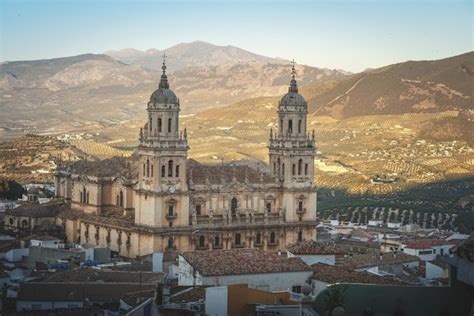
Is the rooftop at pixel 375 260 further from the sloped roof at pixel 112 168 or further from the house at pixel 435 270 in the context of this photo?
the sloped roof at pixel 112 168

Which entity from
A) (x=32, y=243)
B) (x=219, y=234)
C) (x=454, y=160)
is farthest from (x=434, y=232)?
(x=454, y=160)

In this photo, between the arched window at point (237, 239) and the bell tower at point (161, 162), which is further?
the arched window at point (237, 239)

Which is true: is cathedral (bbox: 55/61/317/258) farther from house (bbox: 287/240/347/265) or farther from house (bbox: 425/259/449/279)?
house (bbox: 425/259/449/279)

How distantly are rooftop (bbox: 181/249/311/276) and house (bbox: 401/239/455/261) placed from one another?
17090mm

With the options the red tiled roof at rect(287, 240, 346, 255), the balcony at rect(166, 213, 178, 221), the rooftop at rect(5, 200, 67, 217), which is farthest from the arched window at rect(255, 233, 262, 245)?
the red tiled roof at rect(287, 240, 346, 255)

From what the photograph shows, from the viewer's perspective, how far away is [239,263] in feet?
138

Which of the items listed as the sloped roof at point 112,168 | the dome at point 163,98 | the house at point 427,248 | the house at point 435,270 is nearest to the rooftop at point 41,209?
the sloped roof at point 112,168

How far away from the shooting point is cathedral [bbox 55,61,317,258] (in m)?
61.3

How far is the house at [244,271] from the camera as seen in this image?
132ft

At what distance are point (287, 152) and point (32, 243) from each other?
1515 cm

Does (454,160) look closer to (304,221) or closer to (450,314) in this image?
(304,221)

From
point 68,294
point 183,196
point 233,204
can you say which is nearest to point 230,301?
point 68,294

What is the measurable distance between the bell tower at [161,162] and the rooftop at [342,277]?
18594mm

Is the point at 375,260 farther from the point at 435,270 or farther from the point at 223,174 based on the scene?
the point at 223,174
